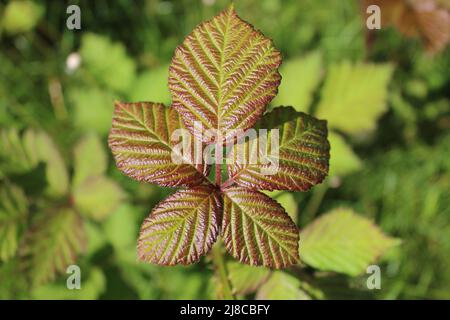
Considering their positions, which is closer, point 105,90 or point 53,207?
point 53,207

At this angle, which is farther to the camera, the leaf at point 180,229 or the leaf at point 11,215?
the leaf at point 11,215

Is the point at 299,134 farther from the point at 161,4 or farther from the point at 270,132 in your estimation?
the point at 161,4

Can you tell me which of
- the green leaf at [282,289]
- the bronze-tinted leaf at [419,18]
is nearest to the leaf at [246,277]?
the green leaf at [282,289]

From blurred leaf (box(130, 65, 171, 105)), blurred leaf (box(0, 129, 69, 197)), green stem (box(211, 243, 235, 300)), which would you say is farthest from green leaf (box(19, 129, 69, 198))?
green stem (box(211, 243, 235, 300))

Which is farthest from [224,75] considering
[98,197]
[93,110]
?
[93,110]

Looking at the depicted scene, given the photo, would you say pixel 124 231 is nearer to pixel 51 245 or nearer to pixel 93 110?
pixel 51 245

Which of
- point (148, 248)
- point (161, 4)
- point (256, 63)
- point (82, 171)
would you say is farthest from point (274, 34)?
point (148, 248)

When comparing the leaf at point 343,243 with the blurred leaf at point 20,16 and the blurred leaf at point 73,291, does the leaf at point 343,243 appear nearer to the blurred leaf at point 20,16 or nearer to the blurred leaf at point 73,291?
the blurred leaf at point 73,291

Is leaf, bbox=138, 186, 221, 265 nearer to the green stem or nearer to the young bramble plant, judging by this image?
the young bramble plant
